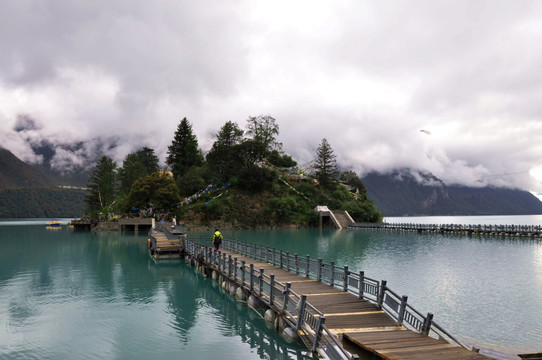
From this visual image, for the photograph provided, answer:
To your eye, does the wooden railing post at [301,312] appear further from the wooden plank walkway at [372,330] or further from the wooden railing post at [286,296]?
the wooden railing post at [286,296]

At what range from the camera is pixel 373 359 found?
1193 centimetres

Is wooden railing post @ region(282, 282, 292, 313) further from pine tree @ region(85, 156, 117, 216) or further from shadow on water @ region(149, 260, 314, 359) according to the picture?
pine tree @ region(85, 156, 117, 216)

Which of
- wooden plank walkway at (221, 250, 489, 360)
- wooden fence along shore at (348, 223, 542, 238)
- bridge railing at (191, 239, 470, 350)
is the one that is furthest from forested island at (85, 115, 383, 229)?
wooden plank walkway at (221, 250, 489, 360)

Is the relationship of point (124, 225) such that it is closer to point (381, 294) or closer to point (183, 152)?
point (183, 152)

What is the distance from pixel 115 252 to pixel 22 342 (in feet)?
119

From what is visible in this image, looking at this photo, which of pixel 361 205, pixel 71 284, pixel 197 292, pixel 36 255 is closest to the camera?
pixel 197 292

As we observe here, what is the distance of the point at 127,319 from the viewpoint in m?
20.4

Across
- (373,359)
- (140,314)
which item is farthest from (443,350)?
(140,314)

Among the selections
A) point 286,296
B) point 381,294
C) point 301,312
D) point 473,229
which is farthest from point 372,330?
point 473,229

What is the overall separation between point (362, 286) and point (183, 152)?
10814 cm

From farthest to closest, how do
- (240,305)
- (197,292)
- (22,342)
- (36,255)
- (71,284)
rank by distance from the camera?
(36,255), (71,284), (197,292), (240,305), (22,342)

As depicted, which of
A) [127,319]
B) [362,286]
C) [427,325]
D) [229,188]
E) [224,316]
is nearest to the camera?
[427,325]

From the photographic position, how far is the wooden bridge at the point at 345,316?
1179cm

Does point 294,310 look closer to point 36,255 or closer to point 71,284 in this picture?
point 71,284
